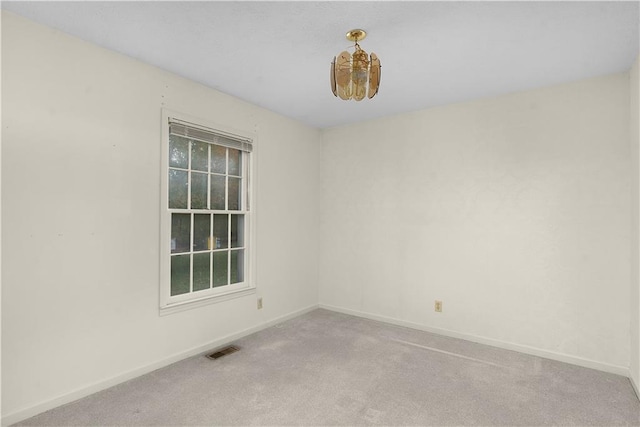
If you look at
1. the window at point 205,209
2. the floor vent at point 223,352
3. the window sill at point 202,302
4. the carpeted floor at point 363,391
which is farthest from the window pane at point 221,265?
the carpeted floor at point 363,391

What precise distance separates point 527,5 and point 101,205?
123 inches

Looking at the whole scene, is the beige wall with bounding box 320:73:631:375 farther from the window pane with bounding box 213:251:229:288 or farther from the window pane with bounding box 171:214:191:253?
the window pane with bounding box 171:214:191:253

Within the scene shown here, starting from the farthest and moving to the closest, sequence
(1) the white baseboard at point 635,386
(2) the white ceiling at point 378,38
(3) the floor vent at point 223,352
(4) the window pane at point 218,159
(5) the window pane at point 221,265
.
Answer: (5) the window pane at point 221,265 < (4) the window pane at point 218,159 < (3) the floor vent at point 223,352 < (1) the white baseboard at point 635,386 < (2) the white ceiling at point 378,38

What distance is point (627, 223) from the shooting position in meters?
2.79

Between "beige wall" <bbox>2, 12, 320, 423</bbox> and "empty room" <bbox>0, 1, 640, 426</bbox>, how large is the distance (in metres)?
0.01

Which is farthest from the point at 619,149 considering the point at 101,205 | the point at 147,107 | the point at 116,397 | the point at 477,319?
the point at 116,397

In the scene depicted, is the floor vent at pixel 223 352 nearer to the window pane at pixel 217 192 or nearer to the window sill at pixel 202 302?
the window sill at pixel 202 302

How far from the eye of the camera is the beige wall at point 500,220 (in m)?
2.88

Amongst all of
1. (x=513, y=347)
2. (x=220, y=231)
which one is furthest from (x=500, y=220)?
(x=220, y=231)

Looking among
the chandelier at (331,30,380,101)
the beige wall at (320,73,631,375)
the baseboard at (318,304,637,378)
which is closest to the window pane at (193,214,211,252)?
the beige wall at (320,73,631,375)

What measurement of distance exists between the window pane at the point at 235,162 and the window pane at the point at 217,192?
0.49ft

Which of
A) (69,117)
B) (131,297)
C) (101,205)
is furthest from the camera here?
(131,297)

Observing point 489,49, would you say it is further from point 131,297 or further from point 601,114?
point 131,297

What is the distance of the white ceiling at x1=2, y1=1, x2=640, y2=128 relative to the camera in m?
2.02
